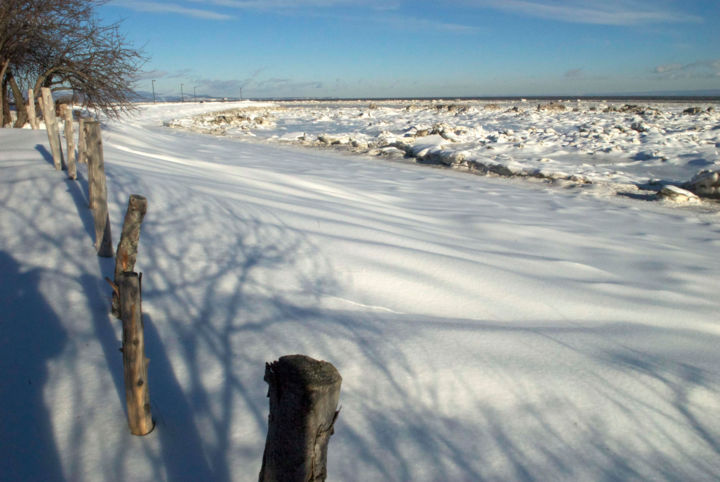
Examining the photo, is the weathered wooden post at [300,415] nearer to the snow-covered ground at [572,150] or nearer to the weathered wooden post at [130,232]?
the weathered wooden post at [130,232]

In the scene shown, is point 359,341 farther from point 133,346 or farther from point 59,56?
point 59,56

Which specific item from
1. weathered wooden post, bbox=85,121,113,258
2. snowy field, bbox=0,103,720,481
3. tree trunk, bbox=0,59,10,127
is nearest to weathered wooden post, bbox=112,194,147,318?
snowy field, bbox=0,103,720,481

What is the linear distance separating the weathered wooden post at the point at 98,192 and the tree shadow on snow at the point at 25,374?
20.1 inches

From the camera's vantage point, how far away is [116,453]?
213cm

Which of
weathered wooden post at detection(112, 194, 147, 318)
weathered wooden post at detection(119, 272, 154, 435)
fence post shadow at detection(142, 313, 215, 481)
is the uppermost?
weathered wooden post at detection(112, 194, 147, 318)

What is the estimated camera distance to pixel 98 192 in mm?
3793

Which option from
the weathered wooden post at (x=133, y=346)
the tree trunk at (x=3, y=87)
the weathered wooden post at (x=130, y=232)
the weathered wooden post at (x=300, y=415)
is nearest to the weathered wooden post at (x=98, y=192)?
the weathered wooden post at (x=130, y=232)

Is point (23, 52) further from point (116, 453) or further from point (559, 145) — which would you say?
point (559, 145)

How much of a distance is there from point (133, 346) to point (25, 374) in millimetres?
935

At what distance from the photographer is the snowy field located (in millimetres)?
2285

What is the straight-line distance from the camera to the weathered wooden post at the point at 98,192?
3809 mm

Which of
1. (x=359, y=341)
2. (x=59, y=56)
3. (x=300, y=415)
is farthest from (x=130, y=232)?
(x=59, y=56)

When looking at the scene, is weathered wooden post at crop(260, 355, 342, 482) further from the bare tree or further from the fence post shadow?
the bare tree

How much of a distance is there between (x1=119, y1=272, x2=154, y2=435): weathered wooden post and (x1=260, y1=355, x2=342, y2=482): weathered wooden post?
1.01 metres
